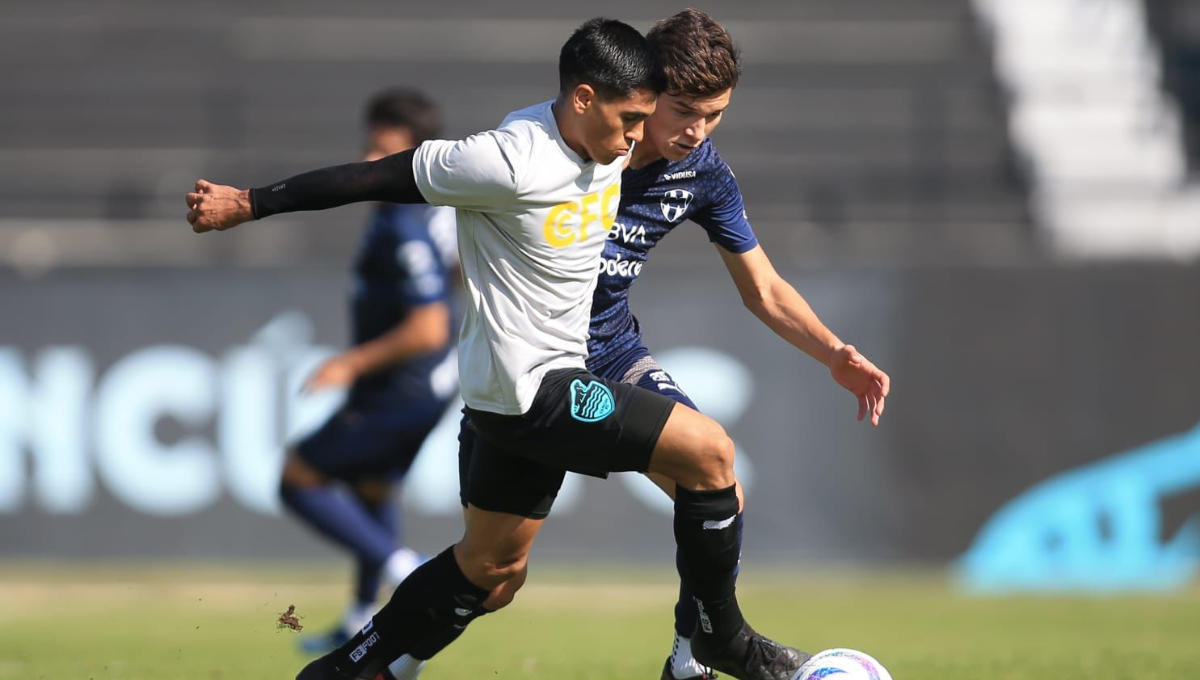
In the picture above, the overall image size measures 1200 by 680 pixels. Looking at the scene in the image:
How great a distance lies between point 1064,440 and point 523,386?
7282 mm

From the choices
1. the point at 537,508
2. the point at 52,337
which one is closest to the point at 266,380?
the point at 52,337

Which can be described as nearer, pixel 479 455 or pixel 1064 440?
pixel 479 455

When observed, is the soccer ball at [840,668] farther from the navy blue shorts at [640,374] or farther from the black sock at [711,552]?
the navy blue shorts at [640,374]

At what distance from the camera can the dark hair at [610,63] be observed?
4.23 meters

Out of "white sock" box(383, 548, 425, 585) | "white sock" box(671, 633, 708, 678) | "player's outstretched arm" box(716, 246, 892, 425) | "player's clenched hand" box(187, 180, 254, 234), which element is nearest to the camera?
"player's clenched hand" box(187, 180, 254, 234)

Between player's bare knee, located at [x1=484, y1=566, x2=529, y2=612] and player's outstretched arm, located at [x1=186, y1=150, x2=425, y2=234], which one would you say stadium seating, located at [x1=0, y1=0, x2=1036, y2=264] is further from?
player's outstretched arm, located at [x1=186, y1=150, x2=425, y2=234]

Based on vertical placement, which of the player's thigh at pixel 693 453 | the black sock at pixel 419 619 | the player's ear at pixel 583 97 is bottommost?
the black sock at pixel 419 619

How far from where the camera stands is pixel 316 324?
35.1 ft

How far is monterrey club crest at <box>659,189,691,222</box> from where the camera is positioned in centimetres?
494

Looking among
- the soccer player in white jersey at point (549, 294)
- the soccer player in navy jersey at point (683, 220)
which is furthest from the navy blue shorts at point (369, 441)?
the soccer player in white jersey at point (549, 294)

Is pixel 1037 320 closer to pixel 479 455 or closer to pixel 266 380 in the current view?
pixel 266 380

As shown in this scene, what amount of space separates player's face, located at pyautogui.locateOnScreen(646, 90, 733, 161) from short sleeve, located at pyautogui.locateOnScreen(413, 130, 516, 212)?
24.9 inches

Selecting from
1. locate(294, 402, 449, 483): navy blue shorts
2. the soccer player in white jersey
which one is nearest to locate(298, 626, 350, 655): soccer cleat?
locate(294, 402, 449, 483): navy blue shorts

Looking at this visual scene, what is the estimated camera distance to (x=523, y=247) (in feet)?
14.2
